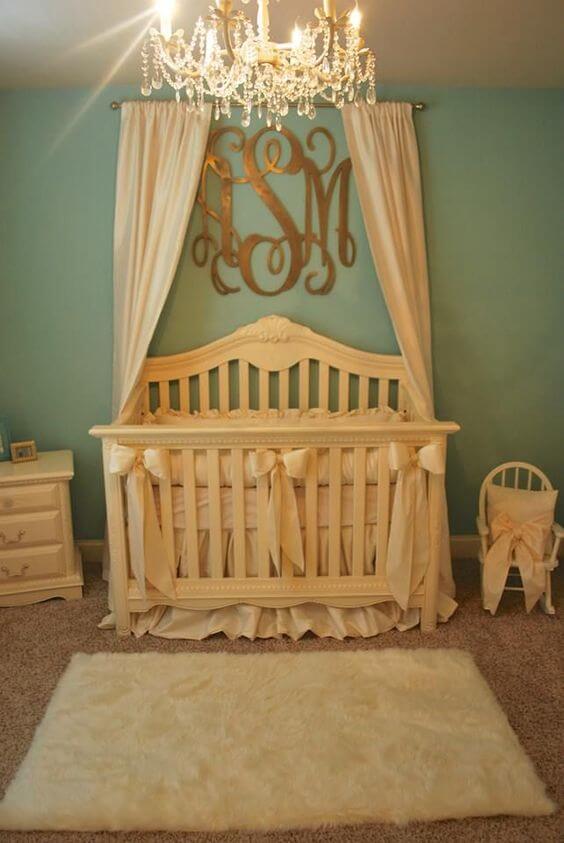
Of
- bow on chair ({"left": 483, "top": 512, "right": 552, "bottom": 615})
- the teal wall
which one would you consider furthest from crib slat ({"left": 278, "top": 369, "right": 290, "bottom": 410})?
bow on chair ({"left": 483, "top": 512, "right": 552, "bottom": 615})

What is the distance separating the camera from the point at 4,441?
10.5 ft

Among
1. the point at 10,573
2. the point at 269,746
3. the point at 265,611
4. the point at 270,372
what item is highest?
the point at 270,372

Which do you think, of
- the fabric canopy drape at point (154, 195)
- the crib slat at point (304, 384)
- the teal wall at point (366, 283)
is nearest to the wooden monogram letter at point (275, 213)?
the teal wall at point (366, 283)

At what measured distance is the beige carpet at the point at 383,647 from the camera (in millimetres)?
1795

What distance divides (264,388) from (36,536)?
4.12 feet

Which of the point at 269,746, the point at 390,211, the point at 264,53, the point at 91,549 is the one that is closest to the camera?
the point at 264,53

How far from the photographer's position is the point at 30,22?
2.36 m

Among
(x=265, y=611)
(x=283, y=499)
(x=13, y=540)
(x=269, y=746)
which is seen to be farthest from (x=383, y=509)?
(x=13, y=540)

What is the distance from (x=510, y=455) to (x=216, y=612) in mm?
1743

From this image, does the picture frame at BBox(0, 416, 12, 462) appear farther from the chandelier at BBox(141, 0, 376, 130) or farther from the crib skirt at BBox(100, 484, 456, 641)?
the chandelier at BBox(141, 0, 376, 130)

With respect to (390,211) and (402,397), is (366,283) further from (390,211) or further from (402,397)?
(402,397)

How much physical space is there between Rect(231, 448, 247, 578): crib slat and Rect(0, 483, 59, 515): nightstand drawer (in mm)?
900

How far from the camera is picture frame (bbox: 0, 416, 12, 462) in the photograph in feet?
10.5

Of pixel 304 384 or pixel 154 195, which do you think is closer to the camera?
pixel 154 195
